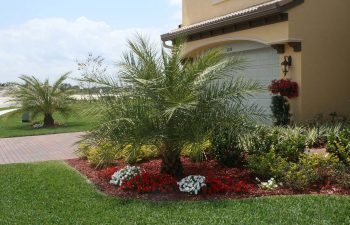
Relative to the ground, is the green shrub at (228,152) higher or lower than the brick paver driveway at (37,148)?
higher

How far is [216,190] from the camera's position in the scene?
280 inches

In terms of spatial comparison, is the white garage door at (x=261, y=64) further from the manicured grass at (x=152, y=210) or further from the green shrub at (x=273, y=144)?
the manicured grass at (x=152, y=210)

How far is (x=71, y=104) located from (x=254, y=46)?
927 centimetres

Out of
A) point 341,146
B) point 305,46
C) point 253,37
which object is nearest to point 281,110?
point 305,46

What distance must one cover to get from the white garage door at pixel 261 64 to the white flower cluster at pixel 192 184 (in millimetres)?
6441

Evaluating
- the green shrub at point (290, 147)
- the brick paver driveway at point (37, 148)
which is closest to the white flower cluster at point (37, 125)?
the brick paver driveway at point (37, 148)

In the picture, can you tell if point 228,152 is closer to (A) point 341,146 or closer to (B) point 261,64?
(A) point 341,146

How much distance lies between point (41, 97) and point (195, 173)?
12.9m

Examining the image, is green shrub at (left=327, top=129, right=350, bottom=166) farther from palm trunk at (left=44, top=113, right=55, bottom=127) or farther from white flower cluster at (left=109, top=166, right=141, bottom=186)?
palm trunk at (left=44, top=113, right=55, bottom=127)

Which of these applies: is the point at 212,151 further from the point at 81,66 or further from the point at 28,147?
the point at 81,66

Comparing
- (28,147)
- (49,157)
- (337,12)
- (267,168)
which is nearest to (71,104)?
(28,147)

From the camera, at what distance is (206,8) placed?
1702 cm

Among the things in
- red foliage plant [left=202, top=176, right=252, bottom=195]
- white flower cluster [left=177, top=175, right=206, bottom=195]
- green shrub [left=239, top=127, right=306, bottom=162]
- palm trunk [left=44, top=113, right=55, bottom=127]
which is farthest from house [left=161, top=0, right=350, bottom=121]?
palm trunk [left=44, top=113, right=55, bottom=127]

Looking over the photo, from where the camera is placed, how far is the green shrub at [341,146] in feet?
24.9
